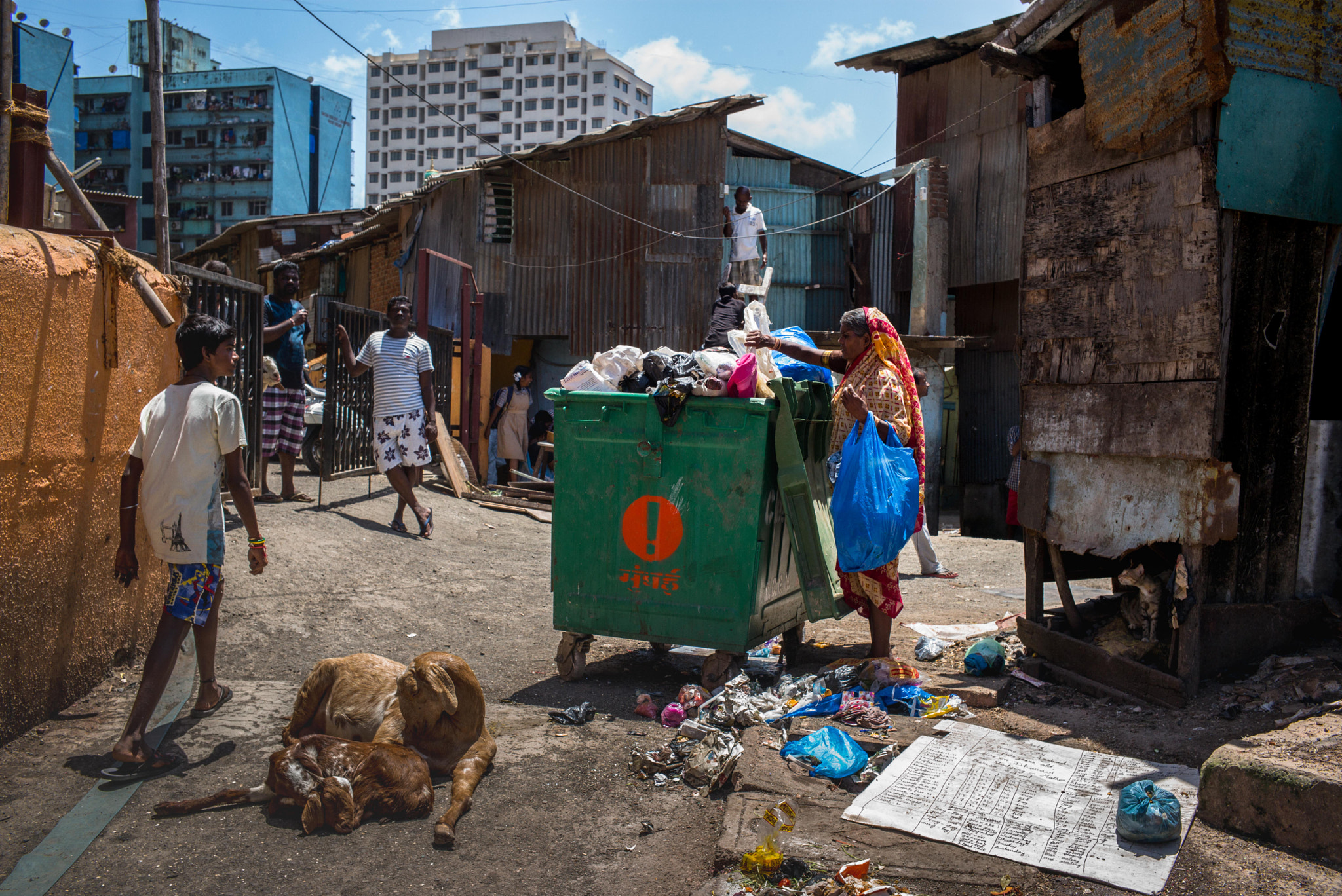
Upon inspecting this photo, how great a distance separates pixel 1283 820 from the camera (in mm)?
2594

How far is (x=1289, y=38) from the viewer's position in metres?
3.71

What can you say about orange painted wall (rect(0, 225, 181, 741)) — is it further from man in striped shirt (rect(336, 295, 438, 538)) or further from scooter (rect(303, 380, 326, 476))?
scooter (rect(303, 380, 326, 476))

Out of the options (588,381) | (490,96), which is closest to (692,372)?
(588,381)

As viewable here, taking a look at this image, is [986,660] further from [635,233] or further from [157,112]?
[635,233]

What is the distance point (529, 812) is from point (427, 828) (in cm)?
33

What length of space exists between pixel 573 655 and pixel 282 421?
3639 mm

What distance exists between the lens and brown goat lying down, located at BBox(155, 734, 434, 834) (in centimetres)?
276

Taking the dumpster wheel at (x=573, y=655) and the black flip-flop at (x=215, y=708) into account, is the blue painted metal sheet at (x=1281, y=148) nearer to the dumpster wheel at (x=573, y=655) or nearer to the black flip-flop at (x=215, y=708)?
the dumpster wheel at (x=573, y=655)

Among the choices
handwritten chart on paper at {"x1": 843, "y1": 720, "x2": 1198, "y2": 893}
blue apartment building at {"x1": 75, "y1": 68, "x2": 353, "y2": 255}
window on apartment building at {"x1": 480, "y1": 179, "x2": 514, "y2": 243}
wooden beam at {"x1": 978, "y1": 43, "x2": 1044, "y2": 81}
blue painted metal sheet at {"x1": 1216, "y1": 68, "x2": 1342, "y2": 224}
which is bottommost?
handwritten chart on paper at {"x1": 843, "y1": 720, "x2": 1198, "y2": 893}

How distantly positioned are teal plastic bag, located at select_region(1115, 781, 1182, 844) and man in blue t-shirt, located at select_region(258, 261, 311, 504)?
19.2ft

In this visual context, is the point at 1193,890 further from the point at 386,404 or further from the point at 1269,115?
the point at 386,404

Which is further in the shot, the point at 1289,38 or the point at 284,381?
the point at 284,381

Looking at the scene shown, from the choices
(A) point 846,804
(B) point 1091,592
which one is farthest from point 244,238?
(A) point 846,804

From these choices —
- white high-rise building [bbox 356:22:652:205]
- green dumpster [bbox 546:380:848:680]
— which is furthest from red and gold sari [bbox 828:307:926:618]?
white high-rise building [bbox 356:22:652:205]
